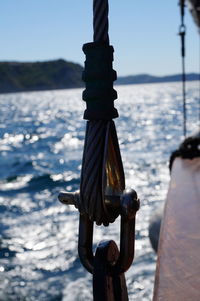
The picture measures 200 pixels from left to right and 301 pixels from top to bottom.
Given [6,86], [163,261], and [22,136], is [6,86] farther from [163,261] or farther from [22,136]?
[163,261]

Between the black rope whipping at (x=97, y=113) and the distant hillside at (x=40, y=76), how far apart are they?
163990 mm

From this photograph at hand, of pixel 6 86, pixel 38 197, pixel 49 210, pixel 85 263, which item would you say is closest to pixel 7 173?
pixel 38 197

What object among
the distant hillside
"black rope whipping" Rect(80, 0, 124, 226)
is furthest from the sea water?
the distant hillside

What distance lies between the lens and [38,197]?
13.4 m

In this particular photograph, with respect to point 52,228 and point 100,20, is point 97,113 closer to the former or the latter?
point 100,20

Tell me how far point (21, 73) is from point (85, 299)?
535 ft

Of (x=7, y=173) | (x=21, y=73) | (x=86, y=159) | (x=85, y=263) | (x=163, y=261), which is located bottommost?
(x=7, y=173)

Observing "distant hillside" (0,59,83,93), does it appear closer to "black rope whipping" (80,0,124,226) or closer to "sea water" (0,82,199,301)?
"sea water" (0,82,199,301)

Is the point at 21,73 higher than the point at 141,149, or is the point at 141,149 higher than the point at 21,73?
the point at 21,73

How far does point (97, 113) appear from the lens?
3.30ft

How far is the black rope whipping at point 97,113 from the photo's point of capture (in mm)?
968

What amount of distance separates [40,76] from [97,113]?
171 m

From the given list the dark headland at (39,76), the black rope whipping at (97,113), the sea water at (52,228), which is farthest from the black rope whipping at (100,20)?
the dark headland at (39,76)

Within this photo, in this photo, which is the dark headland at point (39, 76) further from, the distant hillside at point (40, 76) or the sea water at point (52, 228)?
the sea water at point (52, 228)
